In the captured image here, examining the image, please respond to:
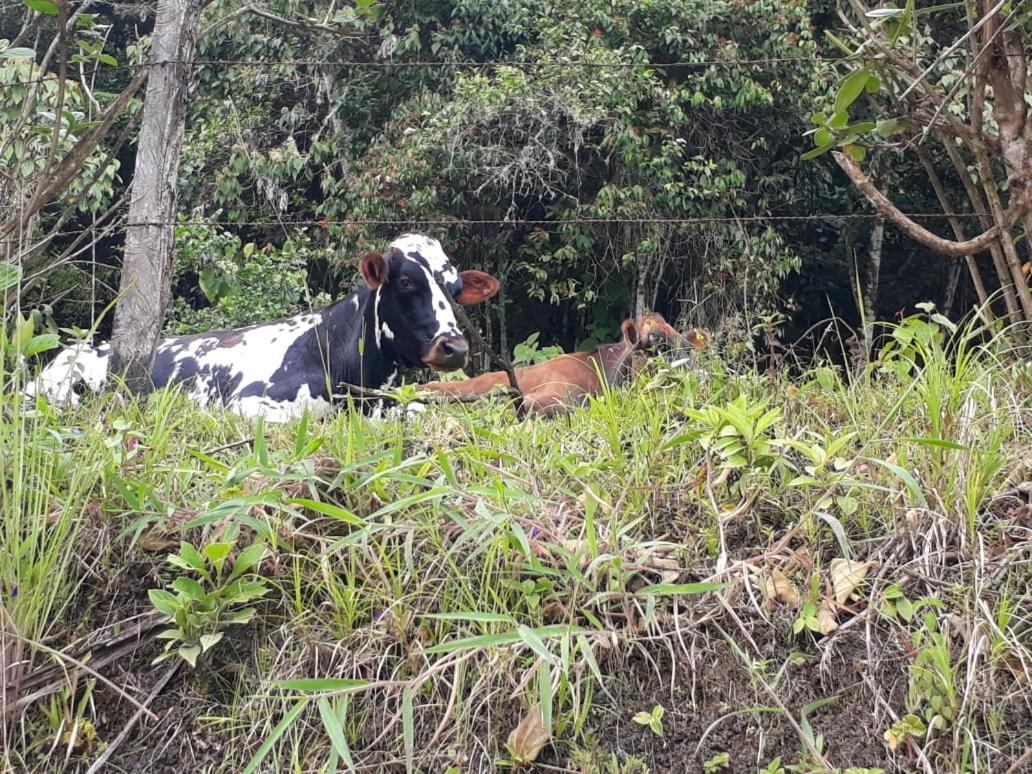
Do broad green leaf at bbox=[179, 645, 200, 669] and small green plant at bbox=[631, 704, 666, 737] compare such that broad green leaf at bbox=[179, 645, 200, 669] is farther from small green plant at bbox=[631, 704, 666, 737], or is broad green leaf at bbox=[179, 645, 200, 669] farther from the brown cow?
the brown cow

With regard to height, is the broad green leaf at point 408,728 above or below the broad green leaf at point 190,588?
below

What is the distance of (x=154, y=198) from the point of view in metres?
4.13

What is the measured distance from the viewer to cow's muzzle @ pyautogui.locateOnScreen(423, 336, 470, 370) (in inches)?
197

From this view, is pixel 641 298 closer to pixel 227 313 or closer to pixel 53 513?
pixel 227 313

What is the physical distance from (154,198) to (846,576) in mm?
2845

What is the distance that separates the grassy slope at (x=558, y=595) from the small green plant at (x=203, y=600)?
0.02 metres

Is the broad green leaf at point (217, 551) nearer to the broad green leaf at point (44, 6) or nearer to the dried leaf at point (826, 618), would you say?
the dried leaf at point (826, 618)

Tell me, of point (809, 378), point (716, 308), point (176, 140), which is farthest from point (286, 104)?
point (809, 378)

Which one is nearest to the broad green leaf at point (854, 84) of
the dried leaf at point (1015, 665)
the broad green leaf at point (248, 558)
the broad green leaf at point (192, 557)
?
the dried leaf at point (1015, 665)

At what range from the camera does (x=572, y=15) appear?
32.7 ft

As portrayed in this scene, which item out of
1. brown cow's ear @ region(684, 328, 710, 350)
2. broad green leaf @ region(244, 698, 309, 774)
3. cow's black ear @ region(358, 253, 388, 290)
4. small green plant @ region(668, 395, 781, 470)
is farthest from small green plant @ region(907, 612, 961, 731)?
cow's black ear @ region(358, 253, 388, 290)

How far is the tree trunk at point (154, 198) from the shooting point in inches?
162

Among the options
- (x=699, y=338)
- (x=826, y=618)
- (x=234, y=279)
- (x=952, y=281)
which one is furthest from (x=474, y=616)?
(x=952, y=281)

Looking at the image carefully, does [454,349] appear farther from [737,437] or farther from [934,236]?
[737,437]
